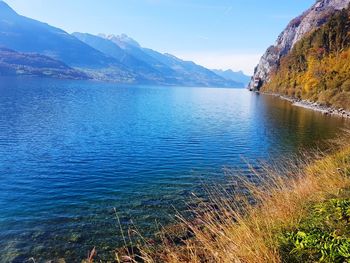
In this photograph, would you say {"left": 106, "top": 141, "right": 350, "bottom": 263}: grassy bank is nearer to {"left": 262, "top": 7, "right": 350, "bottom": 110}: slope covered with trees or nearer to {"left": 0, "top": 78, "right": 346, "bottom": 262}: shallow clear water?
{"left": 0, "top": 78, "right": 346, "bottom": 262}: shallow clear water

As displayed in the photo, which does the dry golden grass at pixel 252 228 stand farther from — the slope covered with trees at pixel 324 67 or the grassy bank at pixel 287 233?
the slope covered with trees at pixel 324 67

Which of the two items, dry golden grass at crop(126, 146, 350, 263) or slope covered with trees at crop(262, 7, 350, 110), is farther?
slope covered with trees at crop(262, 7, 350, 110)

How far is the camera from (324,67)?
349 feet

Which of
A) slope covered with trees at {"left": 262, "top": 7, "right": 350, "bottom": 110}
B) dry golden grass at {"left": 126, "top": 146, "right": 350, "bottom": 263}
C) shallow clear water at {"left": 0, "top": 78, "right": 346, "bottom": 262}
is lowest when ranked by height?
shallow clear water at {"left": 0, "top": 78, "right": 346, "bottom": 262}

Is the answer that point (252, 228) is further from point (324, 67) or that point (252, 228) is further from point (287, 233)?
point (324, 67)

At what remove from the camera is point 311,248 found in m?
6.96

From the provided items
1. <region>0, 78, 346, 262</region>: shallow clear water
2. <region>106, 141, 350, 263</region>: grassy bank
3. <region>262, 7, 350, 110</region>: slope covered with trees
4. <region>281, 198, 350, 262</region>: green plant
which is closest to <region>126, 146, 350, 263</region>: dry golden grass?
<region>106, 141, 350, 263</region>: grassy bank

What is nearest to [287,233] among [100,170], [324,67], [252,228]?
[252,228]

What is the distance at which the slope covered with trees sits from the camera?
276 feet

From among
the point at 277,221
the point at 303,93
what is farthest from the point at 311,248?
the point at 303,93

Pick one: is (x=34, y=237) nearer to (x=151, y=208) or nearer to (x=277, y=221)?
(x=151, y=208)

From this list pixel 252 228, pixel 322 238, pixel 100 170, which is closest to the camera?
pixel 322 238

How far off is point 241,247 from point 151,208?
1240 centimetres

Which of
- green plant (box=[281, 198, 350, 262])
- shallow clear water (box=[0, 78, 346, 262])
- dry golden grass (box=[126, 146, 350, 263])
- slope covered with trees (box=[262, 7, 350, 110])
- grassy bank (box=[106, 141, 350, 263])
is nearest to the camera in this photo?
green plant (box=[281, 198, 350, 262])
